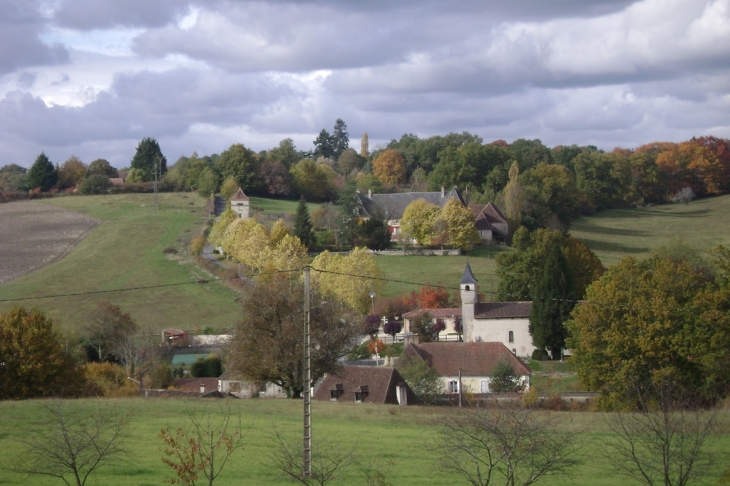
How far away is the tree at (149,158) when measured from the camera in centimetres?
13462

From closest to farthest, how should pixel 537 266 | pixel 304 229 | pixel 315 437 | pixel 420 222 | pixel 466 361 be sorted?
pixel 315 437 → pixel 466 361 → pixel 537 266 → pixel 304 229 → pixel 420 222

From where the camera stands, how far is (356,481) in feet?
60.0

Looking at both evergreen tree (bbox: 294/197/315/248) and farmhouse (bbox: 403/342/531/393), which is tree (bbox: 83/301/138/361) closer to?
farmhouse (bbox: 403/342/531/393)

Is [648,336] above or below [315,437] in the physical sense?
above

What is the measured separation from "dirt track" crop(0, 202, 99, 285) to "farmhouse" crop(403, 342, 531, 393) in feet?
140

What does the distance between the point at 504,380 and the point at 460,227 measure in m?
39.4

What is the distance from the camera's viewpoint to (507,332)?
57719mm

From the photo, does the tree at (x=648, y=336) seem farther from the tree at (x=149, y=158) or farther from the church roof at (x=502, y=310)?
the tree at (x=149, y=158)

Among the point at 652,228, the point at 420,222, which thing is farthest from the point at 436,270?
the point at 652,228

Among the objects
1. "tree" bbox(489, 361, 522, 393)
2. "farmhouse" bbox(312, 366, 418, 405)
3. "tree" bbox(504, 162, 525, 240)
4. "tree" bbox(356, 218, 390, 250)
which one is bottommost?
"tree" bbox(489, 361, 522, 393)

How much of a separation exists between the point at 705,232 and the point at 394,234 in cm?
3348

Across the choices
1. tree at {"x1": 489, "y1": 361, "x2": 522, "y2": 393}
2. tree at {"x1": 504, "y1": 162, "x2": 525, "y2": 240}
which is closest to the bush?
tree at {"x1": 504, "y1": 162, "x2": 525, "y2": 240}

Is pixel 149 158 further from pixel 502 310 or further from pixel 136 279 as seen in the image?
pixel 502 310

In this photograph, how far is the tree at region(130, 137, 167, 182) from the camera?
134625 millimetres
